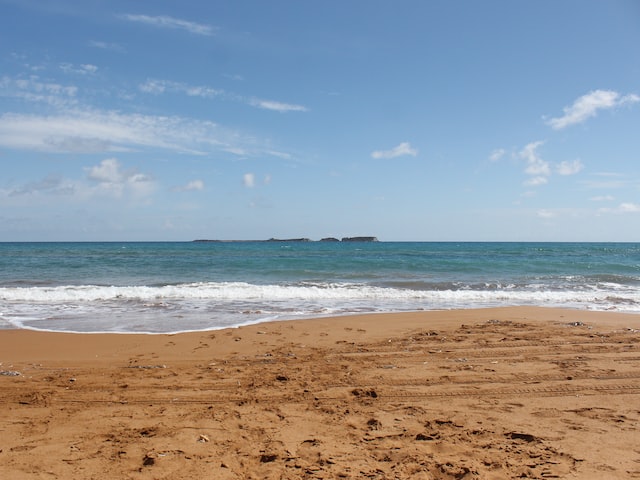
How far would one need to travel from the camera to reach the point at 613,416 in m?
4.04

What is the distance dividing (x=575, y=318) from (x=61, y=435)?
9994 mm

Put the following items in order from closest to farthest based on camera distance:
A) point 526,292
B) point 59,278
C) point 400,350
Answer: point 400,350, point 526,292, point 59,278

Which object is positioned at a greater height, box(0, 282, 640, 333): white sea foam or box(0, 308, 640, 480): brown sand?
box(0, 308, 640, 480): brown sand

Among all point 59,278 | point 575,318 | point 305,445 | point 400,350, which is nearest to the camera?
point 305,445

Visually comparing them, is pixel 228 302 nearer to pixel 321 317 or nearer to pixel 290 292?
pixel 290 292

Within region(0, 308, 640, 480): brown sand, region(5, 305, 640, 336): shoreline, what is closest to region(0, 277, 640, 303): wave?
region(5, 305, 640, 336): shoreline

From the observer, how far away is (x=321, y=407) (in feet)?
14.0

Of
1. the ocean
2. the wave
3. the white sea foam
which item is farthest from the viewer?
the wave

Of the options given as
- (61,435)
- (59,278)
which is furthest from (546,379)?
(59,278)

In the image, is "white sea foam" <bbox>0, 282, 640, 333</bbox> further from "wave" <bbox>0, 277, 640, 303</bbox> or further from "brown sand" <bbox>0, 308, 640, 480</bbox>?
"brown sand" <bbox>0, 308, 640, 480</bbox>

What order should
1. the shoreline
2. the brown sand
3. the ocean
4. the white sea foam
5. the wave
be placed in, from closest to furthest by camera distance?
the brown sand → the shoreline → the white sea foam → the ocean → the wave

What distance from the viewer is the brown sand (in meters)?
3.18

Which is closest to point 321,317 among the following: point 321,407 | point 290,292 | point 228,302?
point 228,302

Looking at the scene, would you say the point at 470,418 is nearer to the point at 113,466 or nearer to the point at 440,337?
the point at 113,466
